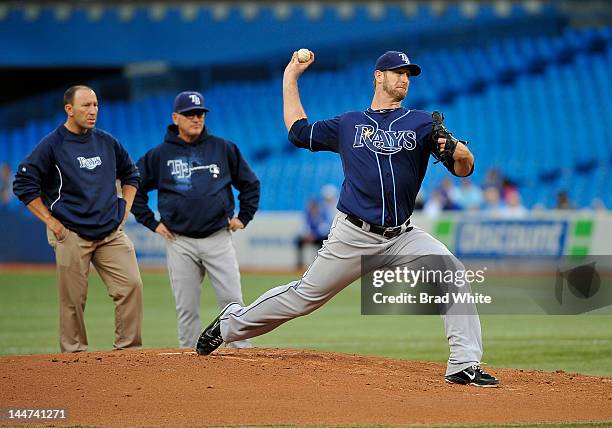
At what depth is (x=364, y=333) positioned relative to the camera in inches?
504

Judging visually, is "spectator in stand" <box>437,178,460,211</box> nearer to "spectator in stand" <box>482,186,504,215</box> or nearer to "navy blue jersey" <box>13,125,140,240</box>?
"spectator in stand" <box>482,186,504,215</box>

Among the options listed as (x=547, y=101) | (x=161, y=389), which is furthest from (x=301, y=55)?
(x=547, y=101)

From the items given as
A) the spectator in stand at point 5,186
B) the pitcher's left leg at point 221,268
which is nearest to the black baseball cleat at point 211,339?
the pitcher's left leg at point 221,268

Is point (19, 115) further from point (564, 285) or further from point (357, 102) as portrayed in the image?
point (564, 285)

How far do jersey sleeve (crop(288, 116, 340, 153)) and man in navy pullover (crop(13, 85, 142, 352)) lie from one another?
229 cm

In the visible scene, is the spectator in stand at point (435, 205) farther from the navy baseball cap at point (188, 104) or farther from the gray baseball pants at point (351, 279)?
the gray baseball pants at point (351, 279)

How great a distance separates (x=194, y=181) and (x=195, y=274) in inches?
32.6

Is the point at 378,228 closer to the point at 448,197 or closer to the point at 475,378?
the point at 475,378

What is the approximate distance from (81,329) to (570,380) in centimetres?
404

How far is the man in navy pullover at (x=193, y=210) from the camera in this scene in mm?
9391

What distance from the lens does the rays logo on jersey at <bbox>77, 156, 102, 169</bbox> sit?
8.97 m

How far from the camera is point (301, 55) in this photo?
24.3 feet

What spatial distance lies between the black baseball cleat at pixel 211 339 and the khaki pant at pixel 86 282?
4.15ft

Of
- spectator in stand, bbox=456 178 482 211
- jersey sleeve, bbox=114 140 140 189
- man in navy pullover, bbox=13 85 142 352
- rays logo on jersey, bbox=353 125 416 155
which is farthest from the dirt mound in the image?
spectator in stand, bbox=456 178 482 211
